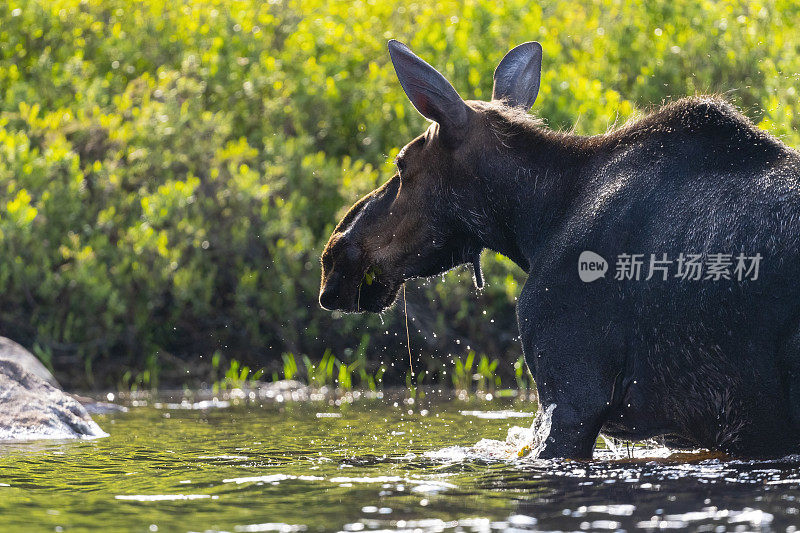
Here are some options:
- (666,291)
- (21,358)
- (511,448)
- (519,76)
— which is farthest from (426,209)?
(21,358)

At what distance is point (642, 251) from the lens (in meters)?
5.86

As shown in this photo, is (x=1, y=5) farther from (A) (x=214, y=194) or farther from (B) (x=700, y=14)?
(B) (x=700, y=14)

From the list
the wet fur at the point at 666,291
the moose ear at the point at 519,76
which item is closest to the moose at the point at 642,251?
the wet fur at the point at 666,291

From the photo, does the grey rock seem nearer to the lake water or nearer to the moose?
the lake water

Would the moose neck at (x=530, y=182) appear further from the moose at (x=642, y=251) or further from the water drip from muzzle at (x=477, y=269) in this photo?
the water drip from muzzle at (x=477, y=269)

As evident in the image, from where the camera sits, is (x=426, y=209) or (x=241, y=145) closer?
(x=426, y=209)

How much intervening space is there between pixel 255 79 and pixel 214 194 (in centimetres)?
280

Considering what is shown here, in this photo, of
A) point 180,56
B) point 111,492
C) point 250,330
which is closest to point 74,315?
point 250,330

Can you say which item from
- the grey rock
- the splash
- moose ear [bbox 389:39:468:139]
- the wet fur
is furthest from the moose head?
the grey rock

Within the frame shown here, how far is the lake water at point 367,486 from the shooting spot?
15.0 ft

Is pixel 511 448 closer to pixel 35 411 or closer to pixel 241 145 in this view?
pixel 35 411

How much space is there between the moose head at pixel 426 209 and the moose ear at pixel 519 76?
0.26 feet

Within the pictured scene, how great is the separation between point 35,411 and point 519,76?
A: 419cm

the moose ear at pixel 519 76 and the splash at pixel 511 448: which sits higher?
the moose ear at pixel 519 76
